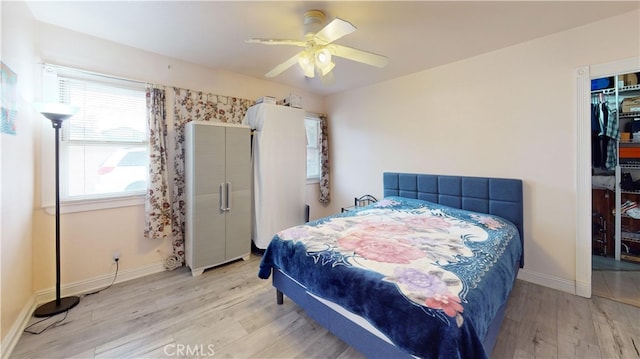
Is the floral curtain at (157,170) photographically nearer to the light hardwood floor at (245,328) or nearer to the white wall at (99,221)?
the white wall at (99,221)

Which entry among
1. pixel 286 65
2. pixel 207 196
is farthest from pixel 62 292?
pixel 286 65

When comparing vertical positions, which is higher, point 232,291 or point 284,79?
point 284,79

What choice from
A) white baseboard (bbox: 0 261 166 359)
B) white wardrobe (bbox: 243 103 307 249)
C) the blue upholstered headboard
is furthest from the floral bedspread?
white baseboard (bbox: 0 261 166 359)

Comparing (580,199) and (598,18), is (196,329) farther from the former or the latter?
(598,18)

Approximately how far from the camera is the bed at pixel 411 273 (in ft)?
3.95

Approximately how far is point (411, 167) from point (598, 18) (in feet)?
7.12

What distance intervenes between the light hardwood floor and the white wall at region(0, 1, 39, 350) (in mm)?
330

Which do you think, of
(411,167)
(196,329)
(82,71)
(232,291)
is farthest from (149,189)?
(411,167)

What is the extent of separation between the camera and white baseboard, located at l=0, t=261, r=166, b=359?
1.71m

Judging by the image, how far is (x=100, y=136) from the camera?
2.57 m

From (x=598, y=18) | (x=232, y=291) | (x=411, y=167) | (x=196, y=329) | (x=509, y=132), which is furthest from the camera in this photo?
(x=411, y=167)

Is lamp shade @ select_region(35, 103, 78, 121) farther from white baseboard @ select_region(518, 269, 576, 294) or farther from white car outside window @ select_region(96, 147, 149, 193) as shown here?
white baseboard @ select_region(518, 269, 576, 294)

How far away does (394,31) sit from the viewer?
235 centimetres

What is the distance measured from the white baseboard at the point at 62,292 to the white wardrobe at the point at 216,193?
18.0 inches
